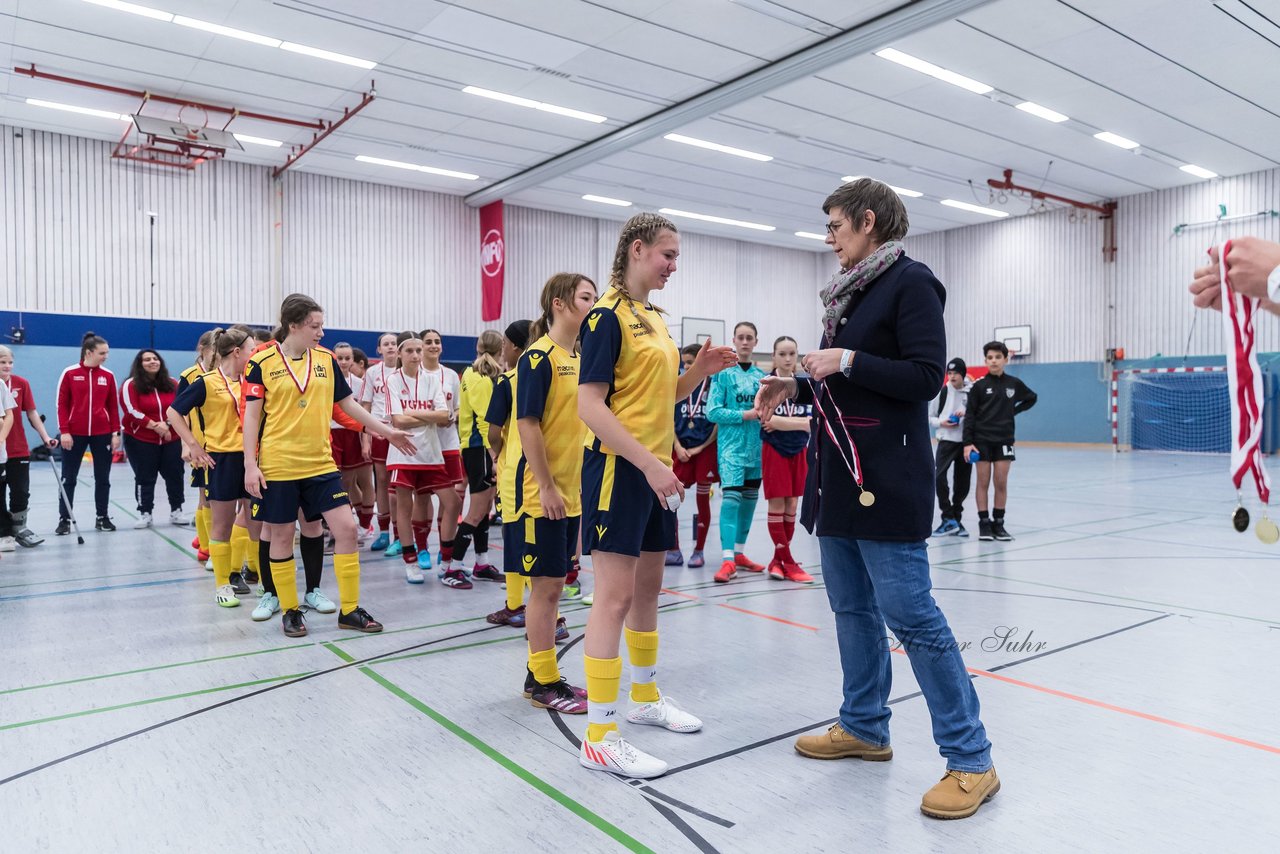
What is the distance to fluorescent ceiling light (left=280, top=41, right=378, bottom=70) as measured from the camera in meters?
10.6

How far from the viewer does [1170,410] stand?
17.7 m

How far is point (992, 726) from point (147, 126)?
13.9m

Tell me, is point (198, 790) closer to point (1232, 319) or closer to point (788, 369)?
A: point (1232, 319)

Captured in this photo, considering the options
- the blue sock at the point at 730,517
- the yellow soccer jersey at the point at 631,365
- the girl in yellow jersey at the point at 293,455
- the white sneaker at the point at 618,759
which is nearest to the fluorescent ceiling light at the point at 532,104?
the blue sock at the point at 730,517

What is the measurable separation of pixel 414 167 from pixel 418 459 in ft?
39.8

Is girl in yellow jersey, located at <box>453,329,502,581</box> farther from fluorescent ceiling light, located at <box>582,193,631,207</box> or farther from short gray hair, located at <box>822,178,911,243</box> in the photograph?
fluorescent ceiling light, located at <box>582,193,631,207</box>

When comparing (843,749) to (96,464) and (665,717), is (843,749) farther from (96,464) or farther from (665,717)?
(96,464)

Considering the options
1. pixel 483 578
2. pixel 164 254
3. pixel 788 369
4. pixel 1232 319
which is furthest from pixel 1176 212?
pixel 164 254

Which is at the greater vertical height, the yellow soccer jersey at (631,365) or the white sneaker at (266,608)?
the yellow soccer jersey at (631,365)

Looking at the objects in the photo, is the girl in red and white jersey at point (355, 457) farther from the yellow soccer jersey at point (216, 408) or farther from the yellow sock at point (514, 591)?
the yellow sock at point (514, 591)

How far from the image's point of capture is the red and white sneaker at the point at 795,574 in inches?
215

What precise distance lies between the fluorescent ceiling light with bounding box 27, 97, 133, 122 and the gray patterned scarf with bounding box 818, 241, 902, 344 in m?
14.5

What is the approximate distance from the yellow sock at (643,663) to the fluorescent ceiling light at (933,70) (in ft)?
33.1

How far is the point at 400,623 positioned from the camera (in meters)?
4.37
